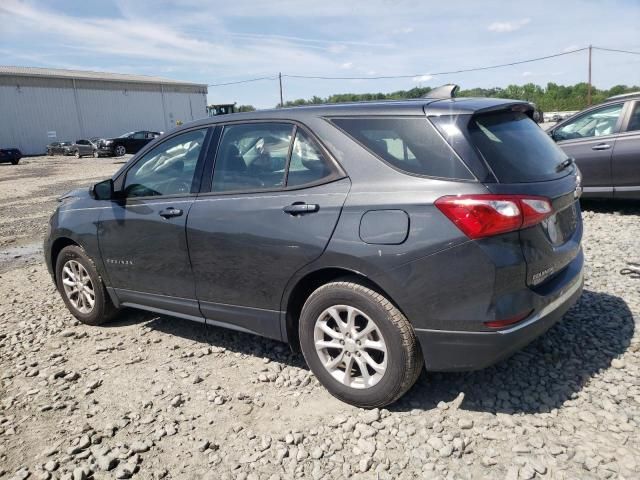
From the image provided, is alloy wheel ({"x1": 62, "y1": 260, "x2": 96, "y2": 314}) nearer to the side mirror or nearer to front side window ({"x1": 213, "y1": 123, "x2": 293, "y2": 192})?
the side mirror

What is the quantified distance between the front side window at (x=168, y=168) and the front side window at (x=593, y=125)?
20.4 feet

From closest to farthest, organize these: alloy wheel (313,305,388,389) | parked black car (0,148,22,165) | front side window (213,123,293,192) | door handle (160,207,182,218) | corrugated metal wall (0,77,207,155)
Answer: alloy wheel (313,305,388,389) < front side window (213,123,293,192) < door handle (160,207,182,218) < parked black car (0,148,22,165) < corrugated metal wall (0,77,207,155)

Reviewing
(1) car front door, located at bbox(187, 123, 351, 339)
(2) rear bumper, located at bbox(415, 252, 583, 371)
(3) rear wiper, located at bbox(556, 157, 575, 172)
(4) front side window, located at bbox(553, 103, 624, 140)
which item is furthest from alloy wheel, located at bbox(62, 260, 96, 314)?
(4) front side window, located at bbox(553, 103, 624, 140)

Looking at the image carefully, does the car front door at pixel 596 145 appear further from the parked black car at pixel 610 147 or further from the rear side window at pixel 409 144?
the rear side window at pixel 409 144

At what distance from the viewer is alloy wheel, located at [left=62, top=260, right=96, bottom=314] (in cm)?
459

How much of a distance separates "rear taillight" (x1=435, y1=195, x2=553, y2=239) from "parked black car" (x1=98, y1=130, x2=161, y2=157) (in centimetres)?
3169

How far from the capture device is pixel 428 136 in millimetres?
2766

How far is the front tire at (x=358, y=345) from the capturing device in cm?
278

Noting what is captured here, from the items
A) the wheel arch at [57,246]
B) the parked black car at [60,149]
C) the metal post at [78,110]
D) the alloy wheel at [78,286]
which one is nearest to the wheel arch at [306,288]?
the alloy wheel at [78,286]

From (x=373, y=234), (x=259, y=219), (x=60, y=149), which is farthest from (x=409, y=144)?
(x=60, y=149)

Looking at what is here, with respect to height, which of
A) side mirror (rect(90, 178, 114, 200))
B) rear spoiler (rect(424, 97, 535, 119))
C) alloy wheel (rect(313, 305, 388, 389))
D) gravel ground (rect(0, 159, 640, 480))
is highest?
rear spoiler (rect(424, 97, 535, 119))

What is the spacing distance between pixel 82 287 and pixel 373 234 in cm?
311

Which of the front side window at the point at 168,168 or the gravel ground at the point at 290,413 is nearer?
the gravel ground at the point at 290,413

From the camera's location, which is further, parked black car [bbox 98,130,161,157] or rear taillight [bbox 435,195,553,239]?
parked black car [bbox 98,130,161,157]
